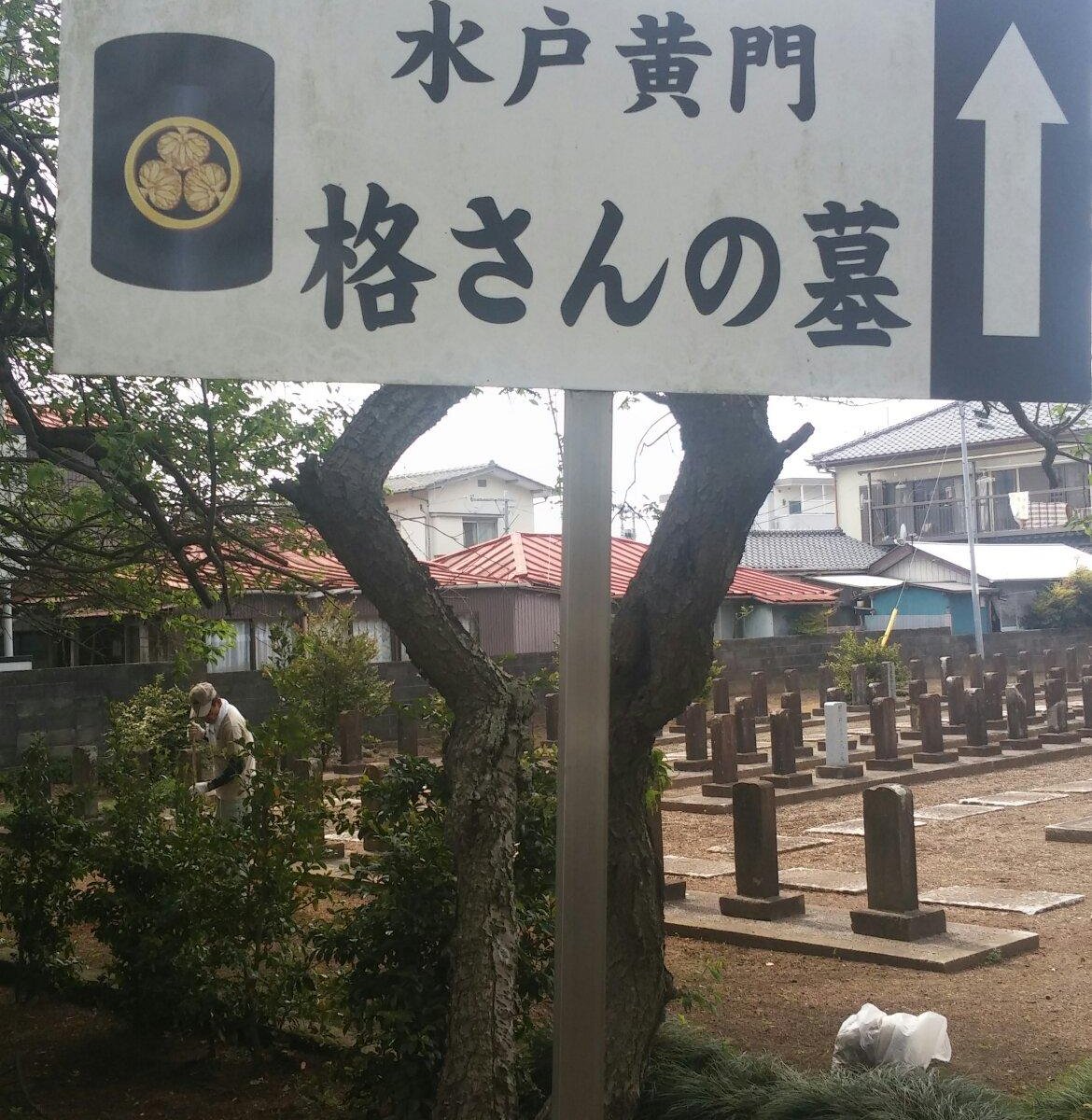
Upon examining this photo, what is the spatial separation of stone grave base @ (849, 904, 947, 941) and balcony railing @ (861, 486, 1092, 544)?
3361 centimetres

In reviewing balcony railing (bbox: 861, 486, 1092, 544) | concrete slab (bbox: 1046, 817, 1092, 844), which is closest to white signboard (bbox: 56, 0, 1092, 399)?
concrete slab (bbox: 1046, 817, 1092, 844)

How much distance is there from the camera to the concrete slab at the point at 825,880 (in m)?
8.91

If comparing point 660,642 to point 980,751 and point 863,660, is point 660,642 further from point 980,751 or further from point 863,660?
point 863,660

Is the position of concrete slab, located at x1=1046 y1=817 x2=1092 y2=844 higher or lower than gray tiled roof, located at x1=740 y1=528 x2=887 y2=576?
lower

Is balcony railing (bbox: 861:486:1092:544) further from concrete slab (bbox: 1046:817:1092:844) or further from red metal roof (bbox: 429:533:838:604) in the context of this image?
concrete slab (bbox: 1046:817:1092:844)

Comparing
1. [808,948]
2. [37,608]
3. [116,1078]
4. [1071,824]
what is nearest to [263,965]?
[116,1078]

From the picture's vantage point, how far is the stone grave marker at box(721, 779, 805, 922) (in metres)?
7.91

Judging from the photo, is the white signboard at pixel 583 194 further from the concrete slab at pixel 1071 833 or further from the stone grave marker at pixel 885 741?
the stone grave marker at pixel 885 741

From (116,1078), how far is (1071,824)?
28.4 ft

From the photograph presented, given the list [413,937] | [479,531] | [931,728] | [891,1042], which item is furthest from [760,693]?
[413,937]

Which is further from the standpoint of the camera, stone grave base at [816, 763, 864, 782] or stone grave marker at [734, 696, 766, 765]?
stone grave marker at [734, 696, 766, 765]

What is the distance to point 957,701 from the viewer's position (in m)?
18.9

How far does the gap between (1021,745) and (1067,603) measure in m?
18.6

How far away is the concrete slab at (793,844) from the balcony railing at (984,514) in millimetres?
30117
